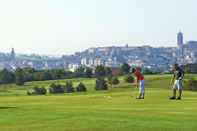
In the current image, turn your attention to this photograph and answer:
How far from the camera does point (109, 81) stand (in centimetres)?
15400

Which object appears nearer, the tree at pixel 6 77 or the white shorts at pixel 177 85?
the white shorts at pixel 177 85

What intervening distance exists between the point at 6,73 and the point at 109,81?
160ft

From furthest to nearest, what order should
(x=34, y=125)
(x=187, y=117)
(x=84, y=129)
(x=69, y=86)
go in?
(x=69, y=86), (x=187, y=117), (x=34, y=125), (x=84, y=129)

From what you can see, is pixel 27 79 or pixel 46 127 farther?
pixel 27 79

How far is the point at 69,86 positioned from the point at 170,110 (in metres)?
109

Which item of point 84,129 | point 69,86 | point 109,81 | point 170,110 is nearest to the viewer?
point 84,129

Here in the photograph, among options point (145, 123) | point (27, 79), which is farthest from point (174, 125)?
point (27, 79)

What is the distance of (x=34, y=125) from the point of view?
22172 mm

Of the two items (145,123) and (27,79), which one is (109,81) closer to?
(27,79)

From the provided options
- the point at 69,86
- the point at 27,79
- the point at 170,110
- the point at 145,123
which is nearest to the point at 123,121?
the point at 145,123

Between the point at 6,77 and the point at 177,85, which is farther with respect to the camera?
the point at 6,77

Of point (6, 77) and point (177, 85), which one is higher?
point (6, 77)

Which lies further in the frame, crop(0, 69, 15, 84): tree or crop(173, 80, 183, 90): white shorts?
crop(0, 69, 15, 84): tree

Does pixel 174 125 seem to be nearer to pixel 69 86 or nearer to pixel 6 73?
pixel 69 86
